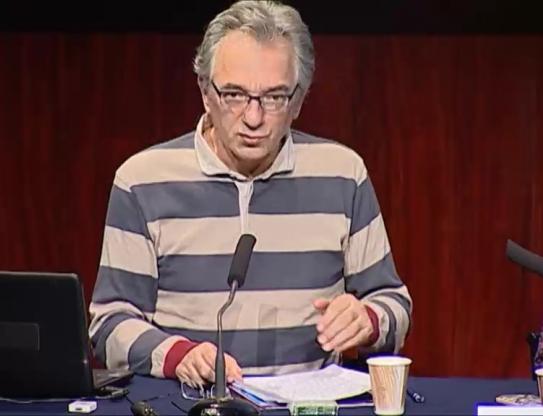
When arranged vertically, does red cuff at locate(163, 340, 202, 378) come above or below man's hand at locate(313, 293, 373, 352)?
below

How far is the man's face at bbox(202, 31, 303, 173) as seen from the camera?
7.93 feet

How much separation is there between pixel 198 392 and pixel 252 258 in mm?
459

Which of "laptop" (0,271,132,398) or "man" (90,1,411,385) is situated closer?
"laptop" (0,271,132,398)

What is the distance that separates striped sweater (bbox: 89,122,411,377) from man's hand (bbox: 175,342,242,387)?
0.86ft

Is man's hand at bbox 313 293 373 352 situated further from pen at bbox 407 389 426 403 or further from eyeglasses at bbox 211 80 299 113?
eyeglasses at bbox 211 80 299 113

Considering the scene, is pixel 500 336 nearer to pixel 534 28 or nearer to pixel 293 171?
pixel 534 28

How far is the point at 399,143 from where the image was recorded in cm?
401

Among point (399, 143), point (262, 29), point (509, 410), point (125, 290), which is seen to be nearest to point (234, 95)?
point (262, 29)

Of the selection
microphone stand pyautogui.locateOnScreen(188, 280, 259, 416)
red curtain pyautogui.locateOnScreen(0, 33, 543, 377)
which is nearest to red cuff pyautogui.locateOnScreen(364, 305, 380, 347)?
microphone stand pyautogui.locateOnScreen(188, 280, 259, 416)

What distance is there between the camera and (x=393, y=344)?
8.10 ft

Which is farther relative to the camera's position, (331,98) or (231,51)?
(331,98)

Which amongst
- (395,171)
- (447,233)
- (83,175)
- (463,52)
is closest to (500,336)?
(447,233)

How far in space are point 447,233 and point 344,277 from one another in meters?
1.47

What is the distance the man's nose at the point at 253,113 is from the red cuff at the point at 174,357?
0.48m
